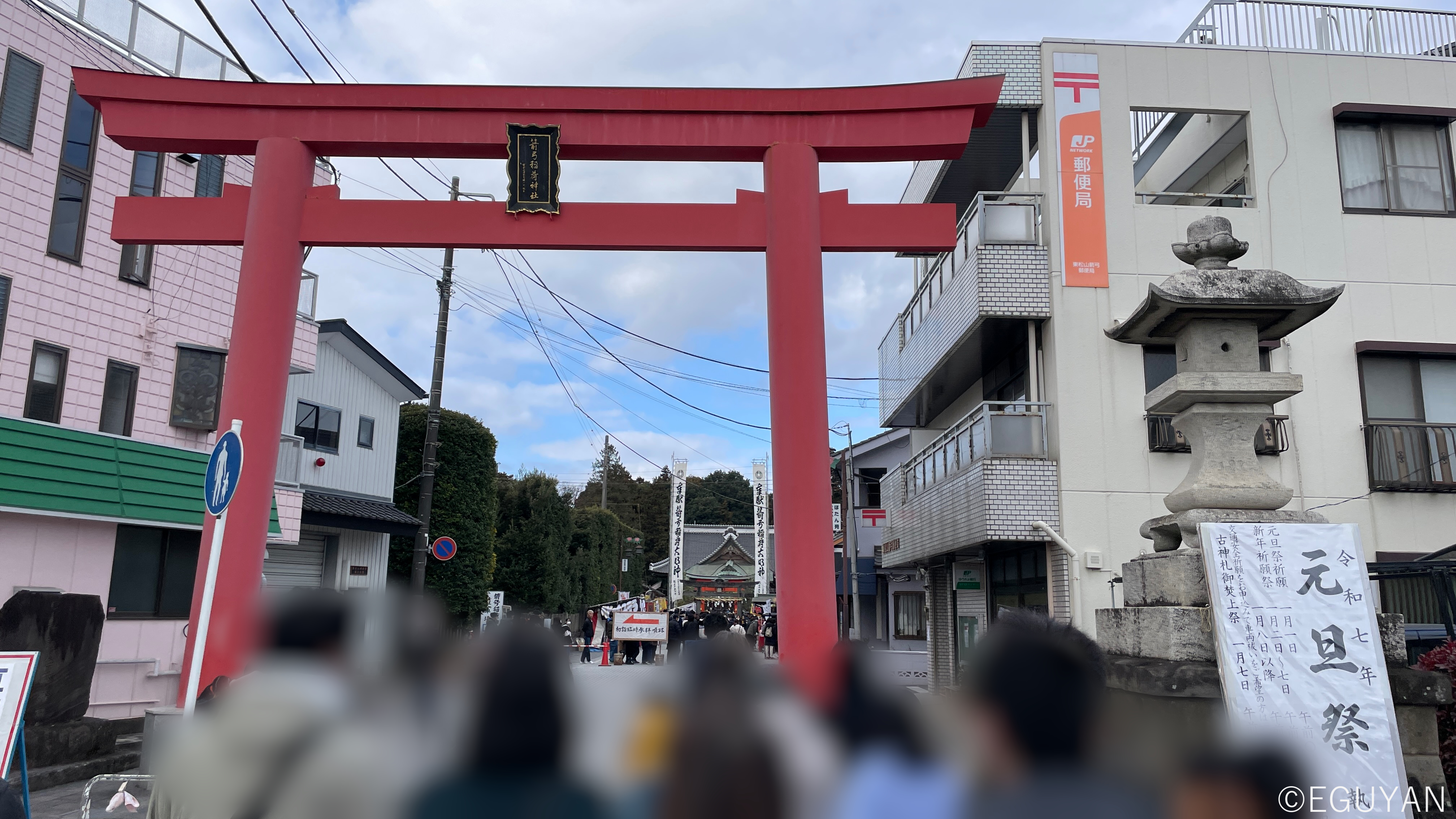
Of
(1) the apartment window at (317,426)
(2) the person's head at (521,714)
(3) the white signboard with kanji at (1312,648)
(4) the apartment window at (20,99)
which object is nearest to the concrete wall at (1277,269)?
(3) the white signboard with kanji at (1312,648)

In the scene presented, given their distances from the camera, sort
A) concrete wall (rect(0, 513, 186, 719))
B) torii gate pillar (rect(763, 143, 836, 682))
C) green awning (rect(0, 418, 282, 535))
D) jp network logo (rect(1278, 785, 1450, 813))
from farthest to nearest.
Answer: concrete wall (rect(0, 513, 186, 719))
green awning (rect(0, 418, 282, 535))
torii gate pillar (rect(763, 143, 836, 682))
jp network logo (rect(1278, 785, 1450, 813))

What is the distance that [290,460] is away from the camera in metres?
17.0

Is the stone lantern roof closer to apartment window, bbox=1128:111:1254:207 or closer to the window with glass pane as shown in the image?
apartment window, bbox=1128:111:1254:207

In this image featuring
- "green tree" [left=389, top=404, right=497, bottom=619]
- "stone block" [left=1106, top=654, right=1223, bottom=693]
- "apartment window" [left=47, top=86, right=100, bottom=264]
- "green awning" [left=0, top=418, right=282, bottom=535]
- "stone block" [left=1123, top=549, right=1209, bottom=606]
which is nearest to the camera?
"stone block" [left=1106, top=654, right=1223, bottom=693]

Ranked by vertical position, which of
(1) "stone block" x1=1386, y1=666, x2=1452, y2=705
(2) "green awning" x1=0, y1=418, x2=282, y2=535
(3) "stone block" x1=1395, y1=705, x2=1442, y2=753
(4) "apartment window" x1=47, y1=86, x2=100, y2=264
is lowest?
(3) "stone block" x1=1395, y1=705, x2=1442, y2=753

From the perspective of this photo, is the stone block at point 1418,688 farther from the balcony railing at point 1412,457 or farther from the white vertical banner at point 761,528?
the white vertical banner at point 761,528

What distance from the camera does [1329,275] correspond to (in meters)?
14.0

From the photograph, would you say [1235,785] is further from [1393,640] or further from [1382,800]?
[1393,640]

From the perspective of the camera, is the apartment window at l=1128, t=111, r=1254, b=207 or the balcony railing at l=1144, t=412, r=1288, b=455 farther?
the apartment window at l=1128, t=111, r=1254, b=207

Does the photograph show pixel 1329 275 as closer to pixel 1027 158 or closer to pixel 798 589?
pixel 1027 158

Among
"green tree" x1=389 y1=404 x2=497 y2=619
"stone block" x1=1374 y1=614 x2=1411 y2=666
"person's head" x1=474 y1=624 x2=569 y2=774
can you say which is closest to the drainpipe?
"stone block" x1=1374 y1=614 x2=1411 y2=666

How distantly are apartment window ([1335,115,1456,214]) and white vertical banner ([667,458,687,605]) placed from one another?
2502cm

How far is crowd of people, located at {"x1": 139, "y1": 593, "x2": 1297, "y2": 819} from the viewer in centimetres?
154

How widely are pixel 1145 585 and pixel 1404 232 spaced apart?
11008 millimetres
